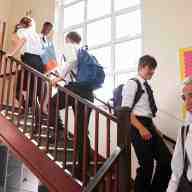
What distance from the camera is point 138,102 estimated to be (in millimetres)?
2656

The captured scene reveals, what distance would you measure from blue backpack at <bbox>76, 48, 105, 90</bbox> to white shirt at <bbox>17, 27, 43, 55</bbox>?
0.90 metres

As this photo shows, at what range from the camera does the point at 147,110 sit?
2.68 m

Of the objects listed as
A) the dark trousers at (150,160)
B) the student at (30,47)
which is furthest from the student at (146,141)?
the student at (30,47)

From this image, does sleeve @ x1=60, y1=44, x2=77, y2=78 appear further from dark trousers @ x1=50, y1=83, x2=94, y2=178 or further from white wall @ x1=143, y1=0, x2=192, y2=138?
white wall @ x1=143, y1=0, x2=192, y2=138

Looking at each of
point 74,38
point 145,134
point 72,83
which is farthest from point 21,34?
point 145,134

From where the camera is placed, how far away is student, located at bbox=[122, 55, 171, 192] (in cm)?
252

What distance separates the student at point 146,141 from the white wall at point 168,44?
1.13 metres

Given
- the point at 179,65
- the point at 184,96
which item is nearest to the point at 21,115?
the point at 179,65

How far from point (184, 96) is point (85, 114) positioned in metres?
0.95

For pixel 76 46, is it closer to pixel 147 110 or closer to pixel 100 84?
pixel 100 84

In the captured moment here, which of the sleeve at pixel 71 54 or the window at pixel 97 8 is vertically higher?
the window at pixel 97 8

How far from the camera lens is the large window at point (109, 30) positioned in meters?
4.59

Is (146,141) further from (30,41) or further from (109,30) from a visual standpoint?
(109,30)

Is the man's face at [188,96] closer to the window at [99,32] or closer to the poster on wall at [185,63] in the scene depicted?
the poster on wall at [185,63]
